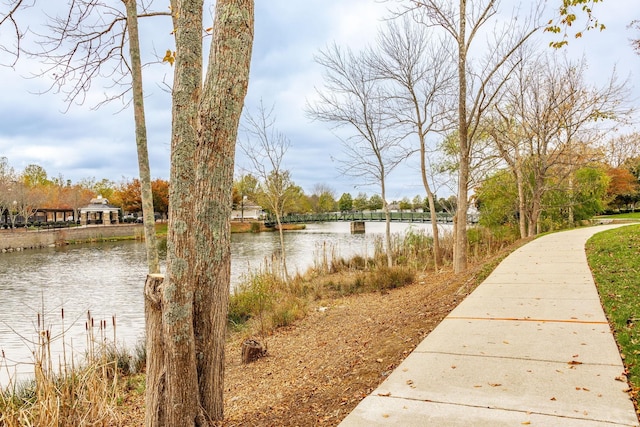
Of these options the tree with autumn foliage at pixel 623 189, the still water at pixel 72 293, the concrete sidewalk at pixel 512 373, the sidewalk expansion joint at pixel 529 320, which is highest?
the tree with autumn foliage at pixel 623 189

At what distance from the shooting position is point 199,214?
2990 millimetres

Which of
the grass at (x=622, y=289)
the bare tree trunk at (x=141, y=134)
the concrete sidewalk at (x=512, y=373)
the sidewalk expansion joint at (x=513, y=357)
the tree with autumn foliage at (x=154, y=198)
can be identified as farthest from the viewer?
the tree with autumn foliage at (x=154, y=198)

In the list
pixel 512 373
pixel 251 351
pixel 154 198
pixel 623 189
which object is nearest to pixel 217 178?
pixel 512 373

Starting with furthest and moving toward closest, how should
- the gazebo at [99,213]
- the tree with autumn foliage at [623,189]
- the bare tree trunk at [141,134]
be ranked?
1. the gazebo at [99,213]
2. the tree with autumn foliage at [623,189]
3. the bare tree trunk at [141,134]

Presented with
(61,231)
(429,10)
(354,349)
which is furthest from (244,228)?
(354,349)

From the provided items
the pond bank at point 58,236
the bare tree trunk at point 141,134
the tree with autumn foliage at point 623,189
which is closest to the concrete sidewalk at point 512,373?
the bare tree trunk at point 141,134

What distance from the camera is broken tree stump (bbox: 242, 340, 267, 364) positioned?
6475 millimetres

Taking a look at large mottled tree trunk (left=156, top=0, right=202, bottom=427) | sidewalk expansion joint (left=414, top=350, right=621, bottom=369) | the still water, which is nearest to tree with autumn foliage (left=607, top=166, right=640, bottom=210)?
the still water

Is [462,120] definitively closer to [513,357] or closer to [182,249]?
[513,357]

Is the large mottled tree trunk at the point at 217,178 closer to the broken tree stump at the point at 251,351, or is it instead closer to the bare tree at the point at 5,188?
the broken tree stump at the point at 251,351

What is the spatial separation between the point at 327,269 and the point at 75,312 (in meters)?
7.55

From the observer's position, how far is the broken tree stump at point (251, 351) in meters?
6.48

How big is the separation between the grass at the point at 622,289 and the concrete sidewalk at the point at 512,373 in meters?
0.09

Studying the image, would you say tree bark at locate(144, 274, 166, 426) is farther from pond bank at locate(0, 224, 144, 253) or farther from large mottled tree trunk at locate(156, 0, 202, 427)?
pond bank at locate(0, 224, 144, 253)
